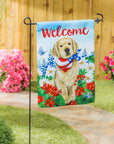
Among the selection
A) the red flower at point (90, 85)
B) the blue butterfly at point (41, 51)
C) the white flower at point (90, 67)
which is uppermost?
the blue butterfly at point (41, 51)

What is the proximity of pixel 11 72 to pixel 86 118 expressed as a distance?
6.06ft

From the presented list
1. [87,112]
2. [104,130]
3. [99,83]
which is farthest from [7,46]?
[104,130]

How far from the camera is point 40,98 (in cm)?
263

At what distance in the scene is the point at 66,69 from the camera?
261 cm

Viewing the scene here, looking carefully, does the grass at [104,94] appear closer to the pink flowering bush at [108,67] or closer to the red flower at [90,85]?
the pink flowering bush at [108,67]

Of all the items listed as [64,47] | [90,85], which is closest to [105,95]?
[90,85]

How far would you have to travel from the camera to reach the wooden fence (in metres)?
5.39

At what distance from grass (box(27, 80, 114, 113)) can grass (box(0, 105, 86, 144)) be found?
0.90 meters

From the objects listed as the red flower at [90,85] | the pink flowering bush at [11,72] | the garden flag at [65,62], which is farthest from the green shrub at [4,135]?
the pink flowering bush at [11,72]

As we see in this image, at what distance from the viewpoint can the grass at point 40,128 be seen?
284 cm

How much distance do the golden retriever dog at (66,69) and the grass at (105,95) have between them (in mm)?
1426

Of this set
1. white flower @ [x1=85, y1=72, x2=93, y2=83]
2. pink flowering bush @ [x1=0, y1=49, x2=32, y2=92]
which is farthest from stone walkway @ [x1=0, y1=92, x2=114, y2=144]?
white flower @ [x1=85, y1=72, x2=93, y2=83]

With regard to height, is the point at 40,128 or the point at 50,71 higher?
the point at 50,71

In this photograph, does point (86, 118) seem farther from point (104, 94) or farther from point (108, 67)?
point (108, 67)
